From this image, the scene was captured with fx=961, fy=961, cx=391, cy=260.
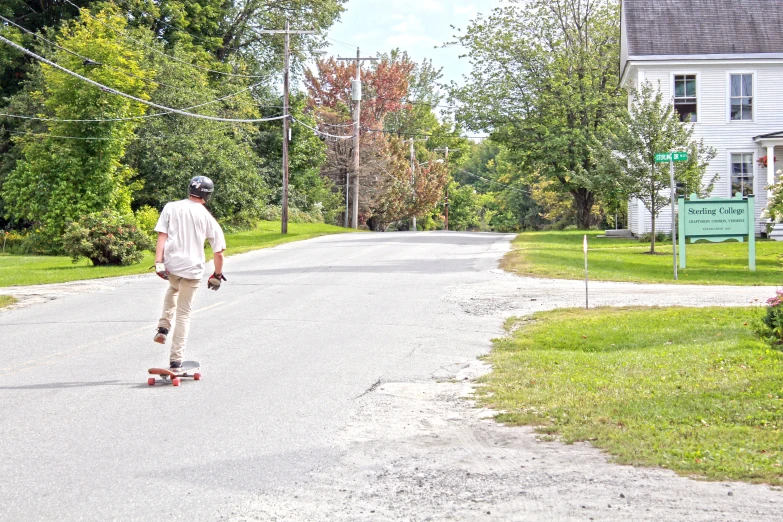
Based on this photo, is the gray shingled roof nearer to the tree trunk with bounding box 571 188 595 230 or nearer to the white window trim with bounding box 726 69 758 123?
the white window trim with bounding box 726 69 758 123

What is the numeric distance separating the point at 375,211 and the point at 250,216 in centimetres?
2769

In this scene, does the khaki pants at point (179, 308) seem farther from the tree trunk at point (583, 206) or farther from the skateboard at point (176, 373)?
the tree trunk at point (583, 206)

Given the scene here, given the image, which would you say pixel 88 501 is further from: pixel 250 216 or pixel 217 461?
pixel 250 216

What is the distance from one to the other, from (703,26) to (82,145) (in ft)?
84.8

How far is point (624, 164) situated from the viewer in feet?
98.9

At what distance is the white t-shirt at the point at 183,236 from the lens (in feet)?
32.3

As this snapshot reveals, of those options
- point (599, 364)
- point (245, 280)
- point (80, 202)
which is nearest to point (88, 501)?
point (599, 364)

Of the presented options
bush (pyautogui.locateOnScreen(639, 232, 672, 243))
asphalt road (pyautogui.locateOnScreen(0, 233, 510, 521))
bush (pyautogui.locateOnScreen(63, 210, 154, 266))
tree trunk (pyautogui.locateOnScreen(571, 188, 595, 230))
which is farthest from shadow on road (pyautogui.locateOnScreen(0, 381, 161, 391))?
tree trunk (pyautogui.locateOnScreen(571, 188, 595, 230))

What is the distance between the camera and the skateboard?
9.55m

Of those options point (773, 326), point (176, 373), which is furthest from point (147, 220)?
point (773, 326)

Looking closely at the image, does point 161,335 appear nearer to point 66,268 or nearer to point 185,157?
point 66,268

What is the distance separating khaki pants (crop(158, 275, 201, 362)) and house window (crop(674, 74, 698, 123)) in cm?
3279

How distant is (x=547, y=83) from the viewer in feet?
158

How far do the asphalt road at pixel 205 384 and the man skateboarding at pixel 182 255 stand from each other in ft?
1.69
